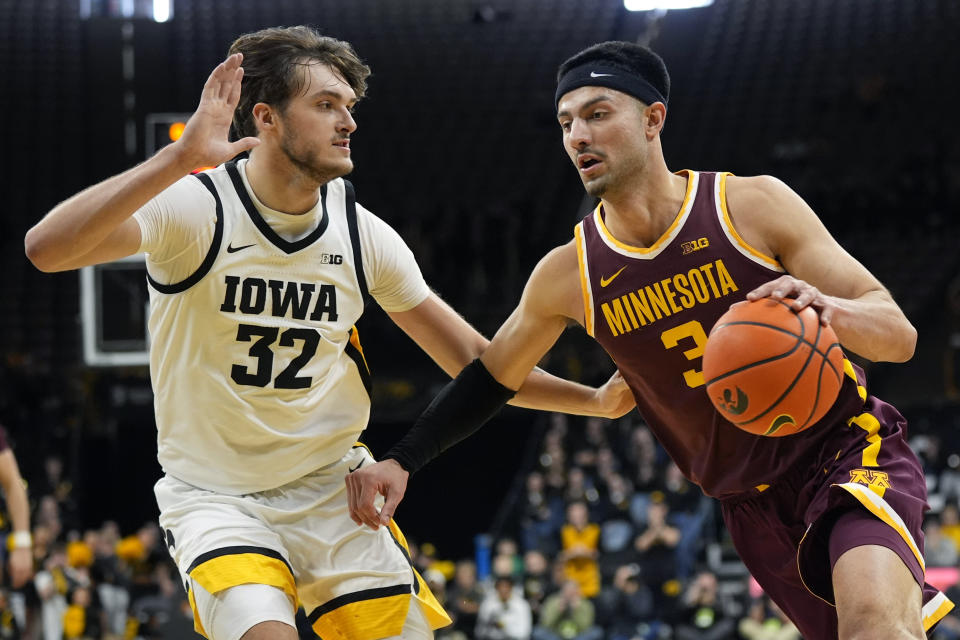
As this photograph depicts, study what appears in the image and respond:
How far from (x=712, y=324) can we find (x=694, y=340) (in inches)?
3.3

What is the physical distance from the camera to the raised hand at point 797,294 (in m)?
3.06

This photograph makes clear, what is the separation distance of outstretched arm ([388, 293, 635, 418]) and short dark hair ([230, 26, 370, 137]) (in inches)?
33.0

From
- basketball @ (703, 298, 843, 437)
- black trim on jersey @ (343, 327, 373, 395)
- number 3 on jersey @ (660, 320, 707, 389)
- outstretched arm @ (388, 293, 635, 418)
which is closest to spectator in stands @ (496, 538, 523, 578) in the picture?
outstretched arm @ (388, 293, 635, 418)

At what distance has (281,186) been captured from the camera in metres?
3.78

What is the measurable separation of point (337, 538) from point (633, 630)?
847cm

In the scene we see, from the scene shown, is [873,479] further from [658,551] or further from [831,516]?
[658,551]

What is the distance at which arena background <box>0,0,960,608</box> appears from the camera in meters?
16.8

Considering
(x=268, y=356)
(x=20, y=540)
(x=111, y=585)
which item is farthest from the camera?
(x=111, y=585)

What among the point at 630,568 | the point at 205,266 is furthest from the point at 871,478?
the point at 630,568

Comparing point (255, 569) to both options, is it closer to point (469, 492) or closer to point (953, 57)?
point (469, 492)

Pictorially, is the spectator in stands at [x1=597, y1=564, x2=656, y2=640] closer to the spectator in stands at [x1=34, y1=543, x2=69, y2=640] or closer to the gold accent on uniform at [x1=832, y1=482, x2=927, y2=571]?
the spectator in stands at [x1=34, y1=543, x2=69, y2=640]

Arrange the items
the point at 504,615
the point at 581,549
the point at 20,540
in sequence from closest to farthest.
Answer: the point at 20,540
the point at 504,615
the point at 581,549

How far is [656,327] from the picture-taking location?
149 inches

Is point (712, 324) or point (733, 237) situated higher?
point (733, 237)
